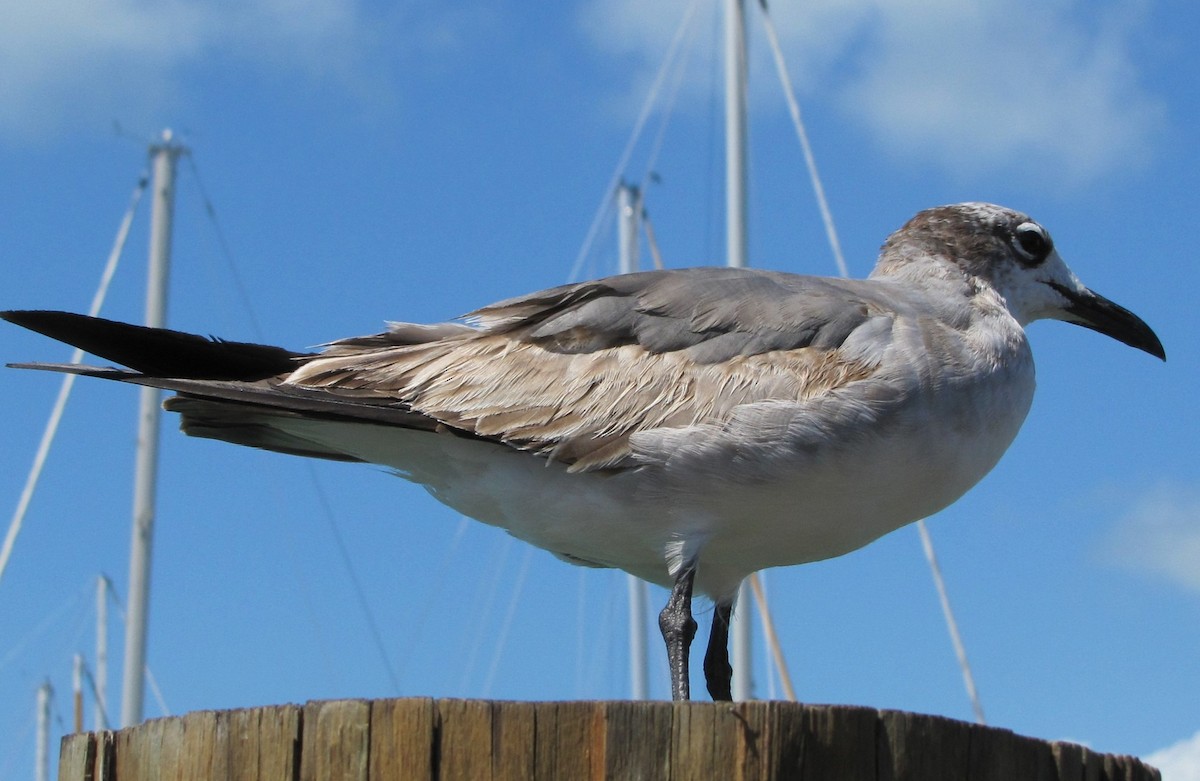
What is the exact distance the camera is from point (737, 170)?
15734 mm

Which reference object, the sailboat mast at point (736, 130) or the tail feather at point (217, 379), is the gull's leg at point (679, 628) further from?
the sailboat mast at point (736, 130)

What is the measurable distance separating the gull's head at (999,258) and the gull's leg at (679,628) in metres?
1.93

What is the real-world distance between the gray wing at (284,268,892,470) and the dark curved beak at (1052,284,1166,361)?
1.45m

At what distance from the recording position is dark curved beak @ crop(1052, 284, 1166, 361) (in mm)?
6371

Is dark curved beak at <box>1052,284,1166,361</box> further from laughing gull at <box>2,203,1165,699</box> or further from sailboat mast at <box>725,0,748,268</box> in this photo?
sailboat mast at <box>725,0,748,268</box>

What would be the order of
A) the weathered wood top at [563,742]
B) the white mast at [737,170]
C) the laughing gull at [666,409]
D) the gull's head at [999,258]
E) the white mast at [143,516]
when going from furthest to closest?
the white mast at [143,516] → the white mast at [737,170] → the gull's head at [999,258] → the laughing gull at [666,409] → the weathered wood top at [563,742]

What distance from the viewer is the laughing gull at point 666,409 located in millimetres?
4793

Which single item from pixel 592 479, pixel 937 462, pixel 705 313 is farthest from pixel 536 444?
pixel 937 462

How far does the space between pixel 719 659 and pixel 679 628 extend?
66 centimetres

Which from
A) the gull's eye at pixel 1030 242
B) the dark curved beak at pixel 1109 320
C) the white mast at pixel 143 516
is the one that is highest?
the white mast at pixel 143 516

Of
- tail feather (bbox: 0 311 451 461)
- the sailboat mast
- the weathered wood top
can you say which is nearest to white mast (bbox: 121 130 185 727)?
the sailboat mast

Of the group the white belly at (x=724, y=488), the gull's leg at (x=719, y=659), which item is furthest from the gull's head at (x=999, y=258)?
the gull's leg at (x=719, y=659)

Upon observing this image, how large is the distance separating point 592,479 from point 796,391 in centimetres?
76

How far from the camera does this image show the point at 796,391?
16.0 ft
